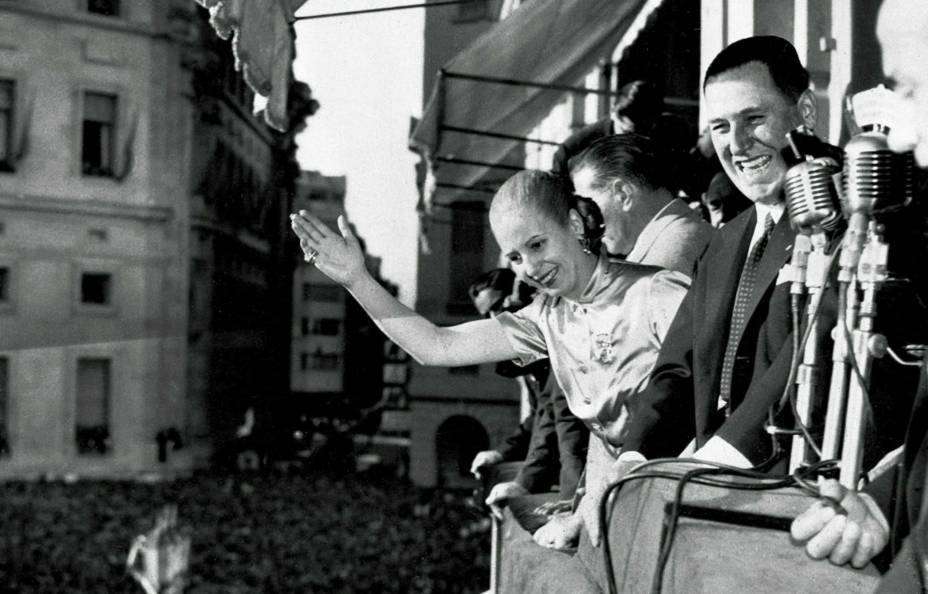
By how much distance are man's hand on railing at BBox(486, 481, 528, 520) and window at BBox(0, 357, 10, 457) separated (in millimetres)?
35784


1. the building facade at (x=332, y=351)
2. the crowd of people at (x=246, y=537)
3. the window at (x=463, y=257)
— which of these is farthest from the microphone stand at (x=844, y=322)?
the building facade at (x=332, y=351)

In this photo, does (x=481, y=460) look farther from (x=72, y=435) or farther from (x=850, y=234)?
(x=72, y=435)

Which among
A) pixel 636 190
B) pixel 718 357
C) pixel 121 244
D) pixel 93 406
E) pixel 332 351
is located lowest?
Answer: pixel 93 406

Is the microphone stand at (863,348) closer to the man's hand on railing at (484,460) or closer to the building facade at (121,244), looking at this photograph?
the man's hand on railing at (484,460)

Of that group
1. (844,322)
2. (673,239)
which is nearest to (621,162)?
(673,239)

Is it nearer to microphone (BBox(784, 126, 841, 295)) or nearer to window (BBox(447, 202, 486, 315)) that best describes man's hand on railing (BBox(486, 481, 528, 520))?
microphone (BBox(784, 126, 841, 295))

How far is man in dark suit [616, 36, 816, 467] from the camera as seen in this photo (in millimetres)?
1882

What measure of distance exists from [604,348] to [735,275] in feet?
1.26

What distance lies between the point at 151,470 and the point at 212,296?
651cm

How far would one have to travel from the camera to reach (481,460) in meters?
4.11

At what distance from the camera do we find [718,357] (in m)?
1.92

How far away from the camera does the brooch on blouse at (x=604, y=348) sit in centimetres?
224

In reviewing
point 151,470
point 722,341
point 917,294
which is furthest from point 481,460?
point 151,470

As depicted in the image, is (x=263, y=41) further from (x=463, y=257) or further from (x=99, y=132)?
(x=99, y=132)
